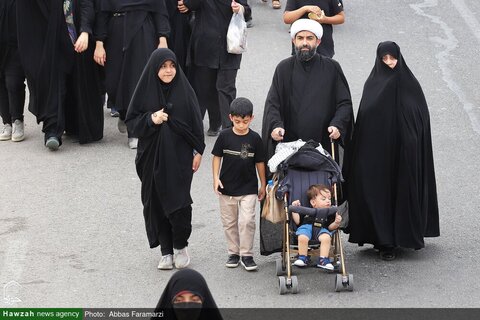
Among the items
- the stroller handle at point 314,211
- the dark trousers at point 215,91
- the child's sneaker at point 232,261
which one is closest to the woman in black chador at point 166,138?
the child's sneaker at point 232,261

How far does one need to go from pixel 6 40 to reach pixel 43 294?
4570mm

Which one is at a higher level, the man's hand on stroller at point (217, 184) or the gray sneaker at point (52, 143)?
the man's hand on stroller at point (217, 184)

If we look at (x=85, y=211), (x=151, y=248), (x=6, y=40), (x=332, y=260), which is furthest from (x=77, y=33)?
(x=332, y=260)

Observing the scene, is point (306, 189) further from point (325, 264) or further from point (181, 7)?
point (181, 7)

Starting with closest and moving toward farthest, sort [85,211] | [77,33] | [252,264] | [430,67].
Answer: [252,264]
[85,211]
[77,33]
[430,67]

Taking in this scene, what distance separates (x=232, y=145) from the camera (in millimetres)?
10703

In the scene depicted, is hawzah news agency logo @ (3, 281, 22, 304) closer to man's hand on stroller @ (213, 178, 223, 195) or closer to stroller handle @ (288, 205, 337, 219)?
man's hand on stroller @ (213, 178, 223, 195)

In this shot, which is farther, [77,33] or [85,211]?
[77,33]

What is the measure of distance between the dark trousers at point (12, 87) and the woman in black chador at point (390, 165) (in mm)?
4500

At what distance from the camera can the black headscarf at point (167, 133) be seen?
1068 centimetres

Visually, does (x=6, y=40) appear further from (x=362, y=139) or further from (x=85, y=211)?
(x=362, y=139)

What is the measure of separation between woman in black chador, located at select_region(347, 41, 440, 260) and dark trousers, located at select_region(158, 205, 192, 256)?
4.36 ft

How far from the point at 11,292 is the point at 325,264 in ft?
7.63

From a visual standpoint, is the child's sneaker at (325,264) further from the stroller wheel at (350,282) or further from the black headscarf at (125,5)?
the black headscarf at (125,5)
